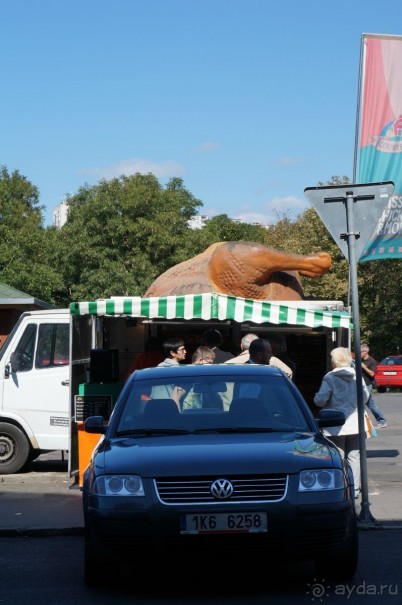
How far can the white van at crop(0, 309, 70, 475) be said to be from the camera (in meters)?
15.4

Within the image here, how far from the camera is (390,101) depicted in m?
18.4

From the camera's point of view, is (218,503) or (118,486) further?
(118,486)

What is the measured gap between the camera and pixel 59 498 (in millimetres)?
12922

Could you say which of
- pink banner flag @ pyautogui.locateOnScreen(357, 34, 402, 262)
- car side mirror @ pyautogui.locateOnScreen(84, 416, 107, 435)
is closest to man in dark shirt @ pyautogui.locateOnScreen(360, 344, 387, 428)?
pink banner flag @ pyautogui.locateOnScreen(357, 34, 402, 262)

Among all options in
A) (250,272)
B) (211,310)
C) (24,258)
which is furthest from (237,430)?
(24,258)

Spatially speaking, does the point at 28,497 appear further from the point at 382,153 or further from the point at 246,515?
the point at 382,153

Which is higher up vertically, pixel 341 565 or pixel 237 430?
pixel 237 430

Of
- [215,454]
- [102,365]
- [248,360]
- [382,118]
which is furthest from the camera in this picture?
[382,118]

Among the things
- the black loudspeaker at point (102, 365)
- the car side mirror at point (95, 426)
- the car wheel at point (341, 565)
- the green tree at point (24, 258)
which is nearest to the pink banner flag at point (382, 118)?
the black loudspeaker at point (102, 365)

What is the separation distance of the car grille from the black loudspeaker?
22.2 feet

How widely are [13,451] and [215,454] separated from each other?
27.4 feet

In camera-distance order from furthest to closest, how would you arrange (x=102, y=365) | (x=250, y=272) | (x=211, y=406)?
(x=250, y=272) < (x=102, y=365) < (x=211, y=406)

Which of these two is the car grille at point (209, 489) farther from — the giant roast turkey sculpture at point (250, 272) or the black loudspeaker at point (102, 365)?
the giant roast turkey sculpture at point (250, 272)

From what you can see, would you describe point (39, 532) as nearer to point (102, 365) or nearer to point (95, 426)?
point (95, 426)
